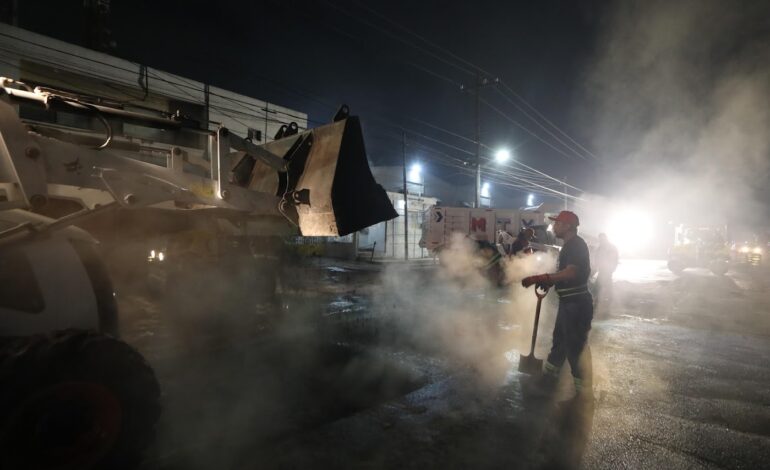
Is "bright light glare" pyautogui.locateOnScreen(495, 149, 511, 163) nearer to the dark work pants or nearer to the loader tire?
the dark work pants

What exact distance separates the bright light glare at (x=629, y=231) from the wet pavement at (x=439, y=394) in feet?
110

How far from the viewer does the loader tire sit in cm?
198

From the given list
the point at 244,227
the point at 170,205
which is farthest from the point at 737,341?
the point at 170,205

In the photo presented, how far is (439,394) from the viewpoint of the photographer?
13.1 ft

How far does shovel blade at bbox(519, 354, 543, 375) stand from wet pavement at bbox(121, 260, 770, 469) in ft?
0.35

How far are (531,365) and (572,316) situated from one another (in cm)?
86

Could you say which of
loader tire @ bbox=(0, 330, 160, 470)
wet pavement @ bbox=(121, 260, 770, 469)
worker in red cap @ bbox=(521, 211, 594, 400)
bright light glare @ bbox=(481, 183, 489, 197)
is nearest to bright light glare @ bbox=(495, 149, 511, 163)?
wet pavement @ bbox=(121, 260, 770, 469)

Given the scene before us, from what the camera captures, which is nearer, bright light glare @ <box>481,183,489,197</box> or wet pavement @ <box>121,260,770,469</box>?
wet pavement @ <box>121,260,770,469</box>

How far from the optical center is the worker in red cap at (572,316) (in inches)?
157

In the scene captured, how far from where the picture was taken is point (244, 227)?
17.0ft

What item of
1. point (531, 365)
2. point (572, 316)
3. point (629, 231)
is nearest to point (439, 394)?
point (531, 365)

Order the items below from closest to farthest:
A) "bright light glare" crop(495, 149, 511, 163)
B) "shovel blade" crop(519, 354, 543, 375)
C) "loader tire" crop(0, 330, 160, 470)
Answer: "loader tire" crop(0, 330, 160, 470), "shovel blade" crop(519, 354, 543, 375), "bright light glare" crop(495, 149, 511, 163)

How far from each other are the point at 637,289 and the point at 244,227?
12906 mm

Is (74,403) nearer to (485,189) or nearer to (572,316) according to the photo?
(572,316)
